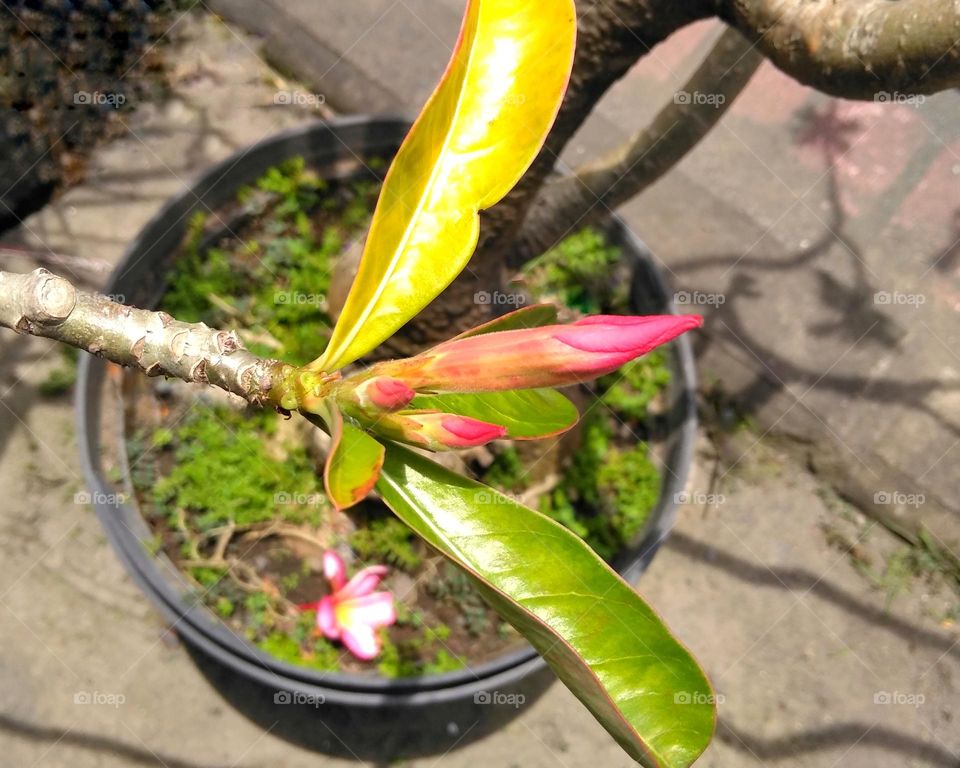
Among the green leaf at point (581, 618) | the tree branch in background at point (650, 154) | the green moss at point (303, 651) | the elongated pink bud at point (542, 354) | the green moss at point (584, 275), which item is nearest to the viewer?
the elongated pink bud at point (542, 354)

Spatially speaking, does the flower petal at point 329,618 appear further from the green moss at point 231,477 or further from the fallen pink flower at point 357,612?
the green moss at point 231,477

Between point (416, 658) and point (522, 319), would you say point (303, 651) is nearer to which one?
point (416, 658)

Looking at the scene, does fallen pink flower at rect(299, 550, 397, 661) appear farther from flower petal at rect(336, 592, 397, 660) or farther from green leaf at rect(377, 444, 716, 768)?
green leaf at rect(377, 444, 716, 768)

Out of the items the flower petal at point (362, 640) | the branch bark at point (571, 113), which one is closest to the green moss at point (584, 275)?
the branch bark at point (571, 113)

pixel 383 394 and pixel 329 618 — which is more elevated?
pixel 383 394

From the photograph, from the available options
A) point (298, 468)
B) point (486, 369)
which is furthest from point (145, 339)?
point (298, 468)

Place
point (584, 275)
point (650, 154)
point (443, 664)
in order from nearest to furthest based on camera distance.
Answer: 1. point (650, 154)
2. point (443, 664)
3. point (584, 275)

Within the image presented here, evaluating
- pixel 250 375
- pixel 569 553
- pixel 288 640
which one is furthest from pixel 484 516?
pixel 288 640

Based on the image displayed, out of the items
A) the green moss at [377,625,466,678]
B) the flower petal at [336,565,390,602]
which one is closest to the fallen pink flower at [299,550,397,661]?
the flower petal at [336,565,390,602]
